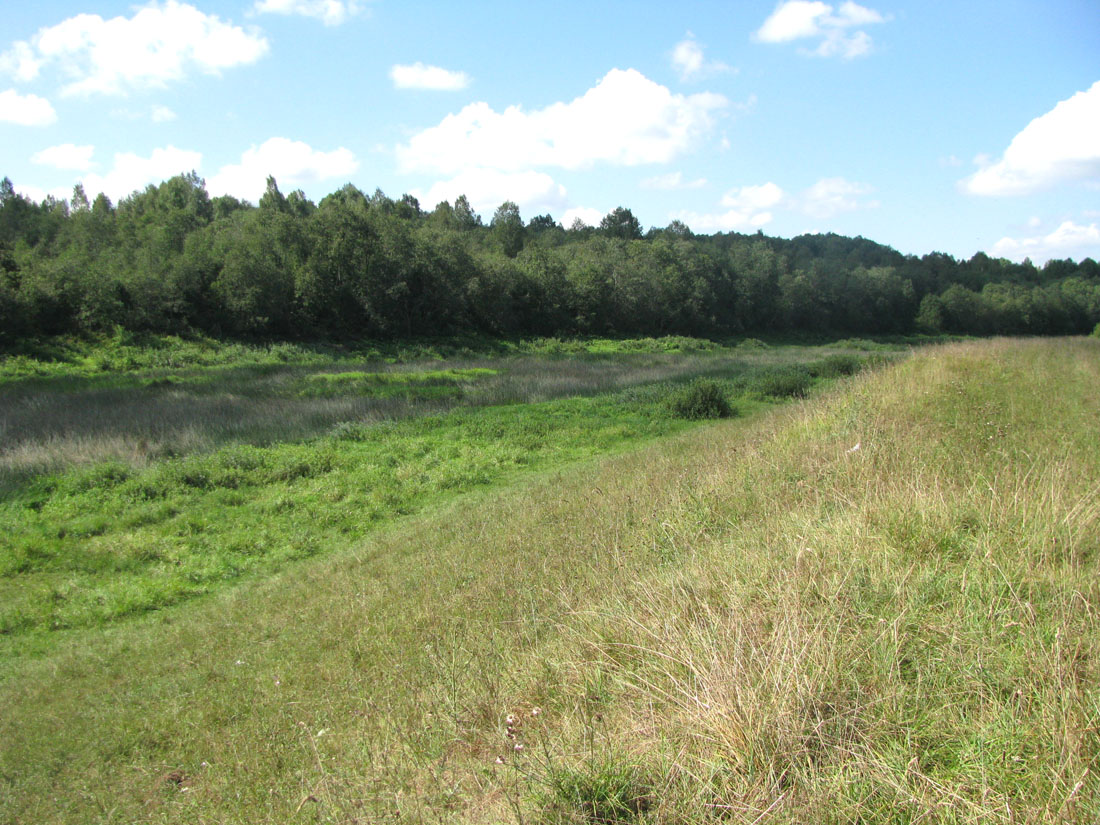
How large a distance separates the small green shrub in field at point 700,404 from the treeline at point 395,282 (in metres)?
30.2

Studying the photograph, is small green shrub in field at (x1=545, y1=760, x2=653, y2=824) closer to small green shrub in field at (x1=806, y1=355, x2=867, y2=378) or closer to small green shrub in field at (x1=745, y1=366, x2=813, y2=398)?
small green shrub in field at (x1=745, y1=366, x2=813, y2=398)

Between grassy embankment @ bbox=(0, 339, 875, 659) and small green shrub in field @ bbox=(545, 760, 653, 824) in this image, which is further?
grassy embankment @ bbox=(0, 339, 875, 659)

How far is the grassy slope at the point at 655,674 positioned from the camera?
3.02m

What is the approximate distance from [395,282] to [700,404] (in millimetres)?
33653

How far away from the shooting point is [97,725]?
5.15 metres

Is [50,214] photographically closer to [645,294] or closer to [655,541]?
[645,294]

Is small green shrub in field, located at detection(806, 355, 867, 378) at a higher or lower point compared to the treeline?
lower

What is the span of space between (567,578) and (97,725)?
157 inches

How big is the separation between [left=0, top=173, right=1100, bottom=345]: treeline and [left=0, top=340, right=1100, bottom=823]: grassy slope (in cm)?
3268

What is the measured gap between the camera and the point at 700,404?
19.2 metres

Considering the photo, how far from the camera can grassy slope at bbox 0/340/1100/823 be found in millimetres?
3023

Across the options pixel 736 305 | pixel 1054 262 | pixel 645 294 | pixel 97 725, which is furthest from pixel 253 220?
pixel 1054 262

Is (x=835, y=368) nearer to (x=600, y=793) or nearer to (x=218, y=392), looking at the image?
(x=218, y=392)

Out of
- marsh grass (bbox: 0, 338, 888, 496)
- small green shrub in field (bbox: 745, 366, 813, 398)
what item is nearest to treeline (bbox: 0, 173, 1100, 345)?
marsh grass (bbox: 0, 338, 888, 496)
